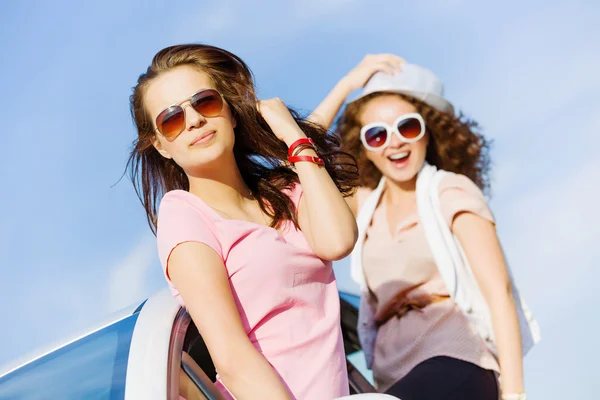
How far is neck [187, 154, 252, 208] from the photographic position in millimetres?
2262

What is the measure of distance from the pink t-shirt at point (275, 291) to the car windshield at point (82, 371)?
21 centimetres

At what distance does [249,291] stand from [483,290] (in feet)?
5.43

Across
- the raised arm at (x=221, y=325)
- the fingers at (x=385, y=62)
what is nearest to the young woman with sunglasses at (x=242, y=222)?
the raised arm at (x=221, y=325)

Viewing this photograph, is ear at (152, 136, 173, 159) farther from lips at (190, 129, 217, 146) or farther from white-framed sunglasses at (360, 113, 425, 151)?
white-framed sunglasses at (360, 113, 425, 151)

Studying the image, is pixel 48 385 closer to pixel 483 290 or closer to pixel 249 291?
pixel 249 291

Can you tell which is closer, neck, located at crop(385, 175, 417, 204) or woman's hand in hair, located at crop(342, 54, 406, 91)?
neck, located at crop(385, 175, 417, 204)

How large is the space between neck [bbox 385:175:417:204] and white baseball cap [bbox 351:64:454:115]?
17.6 inches

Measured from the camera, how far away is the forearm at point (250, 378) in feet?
6.04

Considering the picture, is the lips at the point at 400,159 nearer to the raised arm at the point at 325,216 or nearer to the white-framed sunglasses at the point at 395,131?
the white-framed sunglasses at the point at 395,131

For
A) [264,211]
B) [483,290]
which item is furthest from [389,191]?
[264,211]

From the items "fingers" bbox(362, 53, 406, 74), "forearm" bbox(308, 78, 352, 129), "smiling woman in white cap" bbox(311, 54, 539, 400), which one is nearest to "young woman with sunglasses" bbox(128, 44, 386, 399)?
"smiling woman in white cap" bbox(311, 54, 539, 400)

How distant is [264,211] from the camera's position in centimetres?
235

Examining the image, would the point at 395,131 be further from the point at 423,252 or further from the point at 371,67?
the point at 423,252

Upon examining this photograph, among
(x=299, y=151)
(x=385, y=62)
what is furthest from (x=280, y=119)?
(x=385, y=62)
